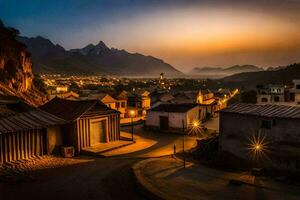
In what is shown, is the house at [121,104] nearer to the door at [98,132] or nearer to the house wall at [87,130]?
the house wall at [87,130]

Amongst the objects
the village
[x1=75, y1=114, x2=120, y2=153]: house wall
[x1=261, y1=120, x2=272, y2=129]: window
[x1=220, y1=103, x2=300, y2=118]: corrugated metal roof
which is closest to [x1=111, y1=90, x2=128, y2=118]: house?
the village

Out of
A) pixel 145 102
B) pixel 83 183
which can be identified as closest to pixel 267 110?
pixel 83 183

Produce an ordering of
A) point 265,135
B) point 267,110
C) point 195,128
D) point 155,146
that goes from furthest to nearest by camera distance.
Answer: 1. point 195,128
2. point 155,146
3. point 267,110
4. point 265,135

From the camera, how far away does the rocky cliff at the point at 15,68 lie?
53.2 m

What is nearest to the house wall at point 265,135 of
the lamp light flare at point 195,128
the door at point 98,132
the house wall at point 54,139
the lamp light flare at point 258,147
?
the lamp light flare at point 258,147

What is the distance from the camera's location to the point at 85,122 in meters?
27.0

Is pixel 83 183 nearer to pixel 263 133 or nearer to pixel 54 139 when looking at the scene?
pixel 54 139

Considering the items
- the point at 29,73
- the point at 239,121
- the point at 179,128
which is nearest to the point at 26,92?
the point at 29,73

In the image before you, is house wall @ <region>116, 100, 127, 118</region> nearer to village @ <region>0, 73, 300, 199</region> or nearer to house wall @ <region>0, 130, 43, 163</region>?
village @ <region>0, 73, 300, 199</region>

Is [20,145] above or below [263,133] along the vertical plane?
below

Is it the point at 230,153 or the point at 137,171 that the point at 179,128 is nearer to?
the point at 230,153

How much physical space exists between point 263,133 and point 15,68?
164 feet

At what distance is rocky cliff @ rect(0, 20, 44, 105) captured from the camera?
5316cm

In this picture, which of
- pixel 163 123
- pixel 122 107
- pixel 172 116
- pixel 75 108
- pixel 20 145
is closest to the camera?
pixel 20 145
